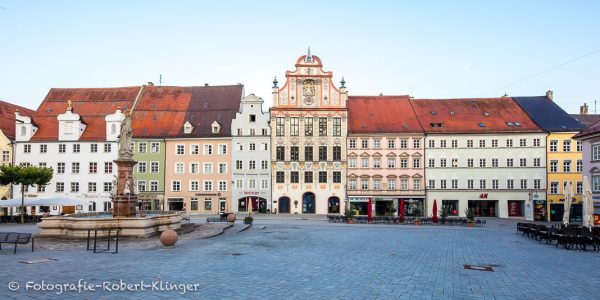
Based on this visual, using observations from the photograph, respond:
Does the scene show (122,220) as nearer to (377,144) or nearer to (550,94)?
(377,144)

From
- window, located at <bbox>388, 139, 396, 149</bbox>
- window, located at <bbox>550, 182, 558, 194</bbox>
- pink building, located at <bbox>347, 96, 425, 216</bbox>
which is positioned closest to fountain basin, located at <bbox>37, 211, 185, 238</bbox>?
pink building, located at <bbox>347, 96, 425, 216</bbox>

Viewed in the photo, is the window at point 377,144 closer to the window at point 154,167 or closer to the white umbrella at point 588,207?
the window at point 154,167

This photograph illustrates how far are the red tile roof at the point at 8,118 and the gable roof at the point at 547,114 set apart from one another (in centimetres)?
6115

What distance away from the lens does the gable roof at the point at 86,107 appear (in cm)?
5203

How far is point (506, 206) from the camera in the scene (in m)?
49.5

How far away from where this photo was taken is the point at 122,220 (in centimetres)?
2120

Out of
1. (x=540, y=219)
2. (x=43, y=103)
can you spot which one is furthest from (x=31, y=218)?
(x=540, y=219)

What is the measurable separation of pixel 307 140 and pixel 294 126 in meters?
2.24

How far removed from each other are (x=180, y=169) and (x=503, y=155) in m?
37.0

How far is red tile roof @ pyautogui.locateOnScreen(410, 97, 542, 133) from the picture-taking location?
1980 inches

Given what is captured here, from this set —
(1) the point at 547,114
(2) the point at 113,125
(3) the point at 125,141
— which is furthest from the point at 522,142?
(2) the point at 113,125

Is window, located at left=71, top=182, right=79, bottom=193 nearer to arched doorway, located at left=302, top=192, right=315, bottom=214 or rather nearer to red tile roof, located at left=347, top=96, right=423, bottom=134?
arched doorway, located at left=302, top=192, right=315, bottom=214

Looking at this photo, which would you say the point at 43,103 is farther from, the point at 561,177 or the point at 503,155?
the point at 561,177

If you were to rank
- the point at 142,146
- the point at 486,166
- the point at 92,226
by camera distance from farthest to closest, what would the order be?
the point at 142,146 → the point at 486,166 → the point at 92,226
